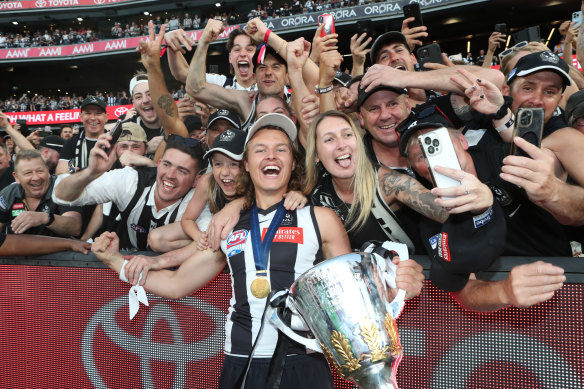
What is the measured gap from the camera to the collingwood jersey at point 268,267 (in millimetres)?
2039

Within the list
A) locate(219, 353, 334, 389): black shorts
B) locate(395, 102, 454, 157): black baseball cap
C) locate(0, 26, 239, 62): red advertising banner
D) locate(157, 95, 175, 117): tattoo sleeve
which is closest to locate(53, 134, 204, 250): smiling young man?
locate(157, 95, 175, 117): tattoo sleeve

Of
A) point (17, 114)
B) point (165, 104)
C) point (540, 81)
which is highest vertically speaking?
point (17, 114)

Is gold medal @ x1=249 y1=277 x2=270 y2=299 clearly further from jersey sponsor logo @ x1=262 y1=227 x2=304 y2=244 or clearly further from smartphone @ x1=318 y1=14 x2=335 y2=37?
smartphone @ x1=318 y1=14 x2=335 y2=37

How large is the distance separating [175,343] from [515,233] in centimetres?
192

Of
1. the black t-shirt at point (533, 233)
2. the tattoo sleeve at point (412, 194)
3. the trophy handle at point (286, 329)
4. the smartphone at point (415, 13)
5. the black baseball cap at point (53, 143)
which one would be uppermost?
→ the smartphone at point (415, 13)

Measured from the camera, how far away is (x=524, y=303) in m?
1.65

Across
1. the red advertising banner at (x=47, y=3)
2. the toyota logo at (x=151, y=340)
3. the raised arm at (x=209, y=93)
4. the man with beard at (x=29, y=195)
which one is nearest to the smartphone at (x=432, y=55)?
the raised arm at (x=209, y=93)

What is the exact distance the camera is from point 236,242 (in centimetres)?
219

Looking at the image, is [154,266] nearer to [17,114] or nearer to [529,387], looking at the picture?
[529,387]

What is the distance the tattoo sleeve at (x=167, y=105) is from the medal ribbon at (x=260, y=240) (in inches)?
88.8

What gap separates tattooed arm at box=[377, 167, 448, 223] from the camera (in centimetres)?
202

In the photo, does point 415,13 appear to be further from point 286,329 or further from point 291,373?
point 286,329

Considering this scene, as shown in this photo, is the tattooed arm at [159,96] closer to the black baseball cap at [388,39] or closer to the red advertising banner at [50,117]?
the black baseball cap at [388,39]

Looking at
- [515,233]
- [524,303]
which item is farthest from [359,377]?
[515,233]
